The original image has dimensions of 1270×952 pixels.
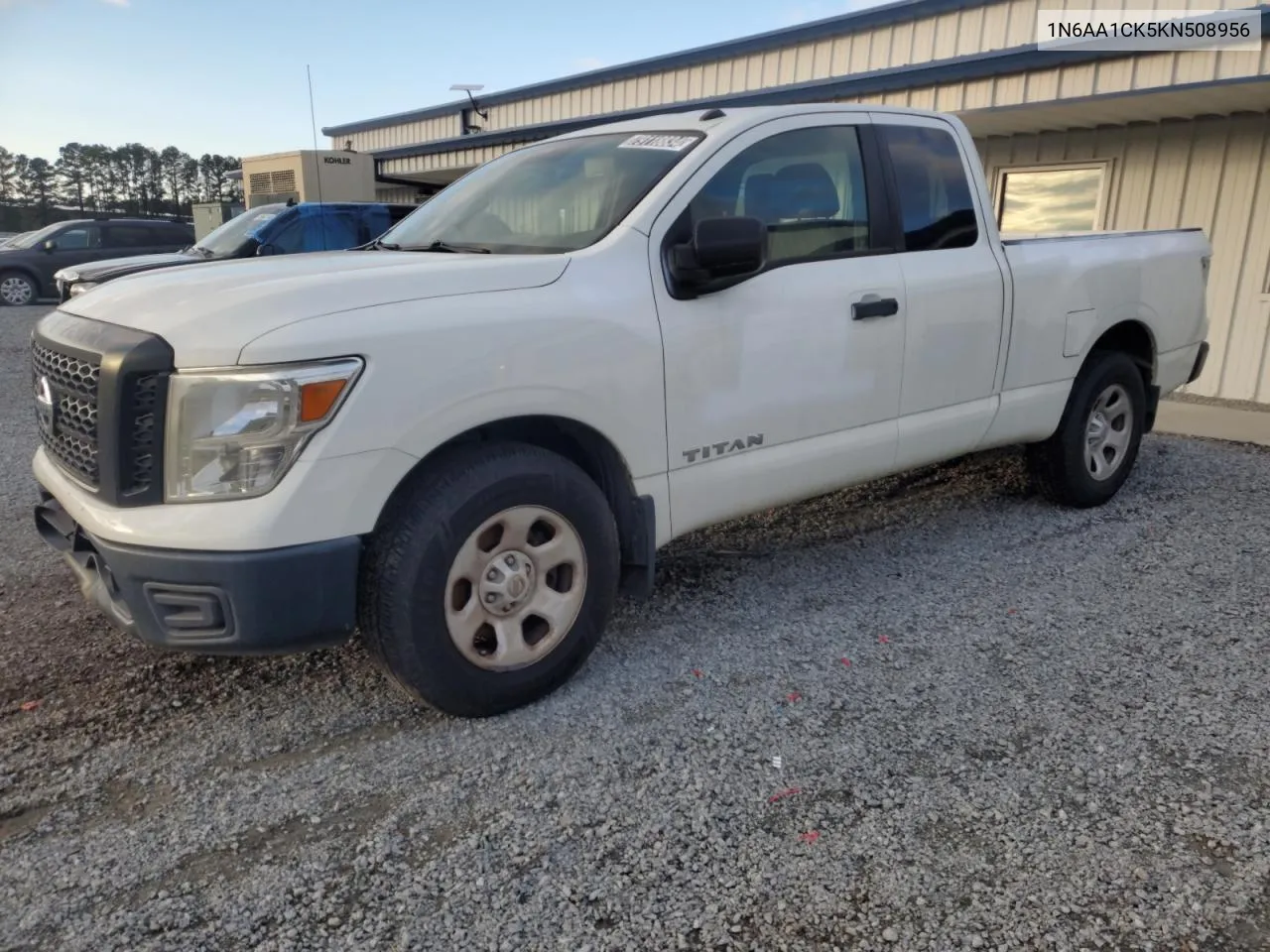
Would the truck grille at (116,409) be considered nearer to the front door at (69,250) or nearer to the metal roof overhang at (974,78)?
the metal roof overhang at (974,78)

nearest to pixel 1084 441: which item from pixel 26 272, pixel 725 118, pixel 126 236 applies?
pixel 725 118

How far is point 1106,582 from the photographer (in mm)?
4383

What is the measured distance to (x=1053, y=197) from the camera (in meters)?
10.0

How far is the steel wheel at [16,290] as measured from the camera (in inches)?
726

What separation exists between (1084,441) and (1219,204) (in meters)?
5.14

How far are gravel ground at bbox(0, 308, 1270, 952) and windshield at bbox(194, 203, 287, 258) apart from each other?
716cm

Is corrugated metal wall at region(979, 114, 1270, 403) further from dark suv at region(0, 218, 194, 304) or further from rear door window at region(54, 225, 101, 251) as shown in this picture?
rear door window at region(54, 225, 101, 251)

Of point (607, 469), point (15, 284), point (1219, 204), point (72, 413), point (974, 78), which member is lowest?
point (15, 284)

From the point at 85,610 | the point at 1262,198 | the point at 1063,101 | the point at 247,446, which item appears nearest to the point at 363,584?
the point at 247,446

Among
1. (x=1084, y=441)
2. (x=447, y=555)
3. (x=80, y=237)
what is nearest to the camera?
(x=447, y=555)

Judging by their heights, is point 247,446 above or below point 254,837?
above

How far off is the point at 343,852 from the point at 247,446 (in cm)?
111

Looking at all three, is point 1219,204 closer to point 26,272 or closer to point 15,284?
point 26,272

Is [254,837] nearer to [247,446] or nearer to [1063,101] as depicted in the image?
[247,446]
